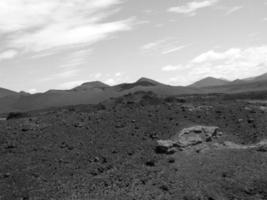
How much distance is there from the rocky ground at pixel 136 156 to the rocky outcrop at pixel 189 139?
47mm

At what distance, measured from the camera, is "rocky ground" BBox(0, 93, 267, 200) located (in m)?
12.4

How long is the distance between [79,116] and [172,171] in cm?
657

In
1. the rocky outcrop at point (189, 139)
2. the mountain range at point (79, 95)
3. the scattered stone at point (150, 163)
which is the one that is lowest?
the scattered stone at point (150, 163)

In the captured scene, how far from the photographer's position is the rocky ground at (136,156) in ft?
40.5

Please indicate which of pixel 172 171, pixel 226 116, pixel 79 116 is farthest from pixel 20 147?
pixel 226 116

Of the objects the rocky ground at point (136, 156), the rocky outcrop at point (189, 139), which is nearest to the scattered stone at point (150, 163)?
the rocky ground at point (136, 156)

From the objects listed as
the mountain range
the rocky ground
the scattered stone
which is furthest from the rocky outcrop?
the mountain range

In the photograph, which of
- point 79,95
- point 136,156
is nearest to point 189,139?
point 136,156

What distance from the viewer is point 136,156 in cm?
1509

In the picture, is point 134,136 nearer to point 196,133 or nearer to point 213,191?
point 196,133

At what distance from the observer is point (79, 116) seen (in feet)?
61.7

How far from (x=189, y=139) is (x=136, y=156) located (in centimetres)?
264

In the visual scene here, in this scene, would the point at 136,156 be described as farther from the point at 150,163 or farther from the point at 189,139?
the point at 189,139

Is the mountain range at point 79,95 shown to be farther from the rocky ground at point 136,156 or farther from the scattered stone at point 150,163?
the scattered stone at point 150,163
